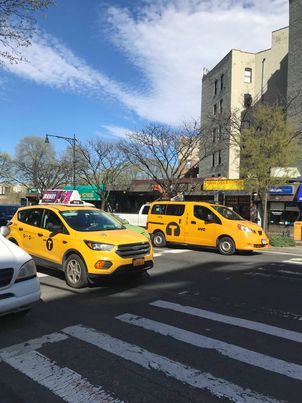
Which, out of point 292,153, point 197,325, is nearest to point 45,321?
point 197,325

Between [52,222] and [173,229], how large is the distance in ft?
25.7

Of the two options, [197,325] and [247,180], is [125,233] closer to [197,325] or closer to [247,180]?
[197,325]

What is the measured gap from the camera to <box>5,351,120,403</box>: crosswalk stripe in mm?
3753

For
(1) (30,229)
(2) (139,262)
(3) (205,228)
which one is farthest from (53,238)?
(3) (205,228)

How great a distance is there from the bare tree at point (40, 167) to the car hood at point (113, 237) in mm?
39753

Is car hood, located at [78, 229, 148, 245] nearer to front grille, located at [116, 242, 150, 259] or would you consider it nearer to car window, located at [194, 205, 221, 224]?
front grille, located at [116, 242, 150, 259]

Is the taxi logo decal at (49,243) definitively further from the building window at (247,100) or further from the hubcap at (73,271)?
the building window at (247,100)

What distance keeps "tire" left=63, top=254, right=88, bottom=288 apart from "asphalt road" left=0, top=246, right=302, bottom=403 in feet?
0.62

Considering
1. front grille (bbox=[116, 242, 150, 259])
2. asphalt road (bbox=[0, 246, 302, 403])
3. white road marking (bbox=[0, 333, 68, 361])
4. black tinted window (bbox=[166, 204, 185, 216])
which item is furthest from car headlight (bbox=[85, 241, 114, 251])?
black tinted window (bbox=[166, 204, 185, 216])

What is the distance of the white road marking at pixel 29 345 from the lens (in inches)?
188

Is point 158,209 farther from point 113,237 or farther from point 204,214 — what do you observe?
point 113,237

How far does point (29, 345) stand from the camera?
Result: 503 centimetres

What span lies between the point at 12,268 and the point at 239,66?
1610 inches

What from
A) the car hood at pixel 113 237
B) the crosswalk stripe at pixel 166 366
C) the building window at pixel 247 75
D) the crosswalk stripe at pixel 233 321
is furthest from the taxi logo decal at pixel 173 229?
the building window at pixel 247 75
